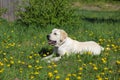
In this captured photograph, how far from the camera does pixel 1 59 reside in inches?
284

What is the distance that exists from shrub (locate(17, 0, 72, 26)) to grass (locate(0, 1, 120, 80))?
592 mm

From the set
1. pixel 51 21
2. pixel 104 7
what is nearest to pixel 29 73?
pixel 51 21

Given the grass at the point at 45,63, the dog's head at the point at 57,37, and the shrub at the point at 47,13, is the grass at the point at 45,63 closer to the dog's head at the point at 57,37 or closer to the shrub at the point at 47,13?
the dog's head at the point at 57,37

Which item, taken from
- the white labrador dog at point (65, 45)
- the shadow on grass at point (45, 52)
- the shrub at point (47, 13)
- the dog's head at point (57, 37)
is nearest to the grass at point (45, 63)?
the shadow on grass at point (45, 52)

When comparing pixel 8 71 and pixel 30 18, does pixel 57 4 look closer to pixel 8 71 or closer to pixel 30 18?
pixel 30 18

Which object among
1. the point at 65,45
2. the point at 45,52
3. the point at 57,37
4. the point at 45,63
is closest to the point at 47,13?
the point at 45,52

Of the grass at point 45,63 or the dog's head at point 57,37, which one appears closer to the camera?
the grass at point 45,63

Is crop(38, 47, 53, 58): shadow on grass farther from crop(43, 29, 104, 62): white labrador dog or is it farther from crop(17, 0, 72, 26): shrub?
crop(17, 0, 72, 26): shrub

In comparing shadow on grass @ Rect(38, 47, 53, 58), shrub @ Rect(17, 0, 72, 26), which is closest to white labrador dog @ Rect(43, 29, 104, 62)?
shadow on grass @ Rect(38, 47, 53, 58)

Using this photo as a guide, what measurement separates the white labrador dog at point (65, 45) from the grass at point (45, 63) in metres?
0.20

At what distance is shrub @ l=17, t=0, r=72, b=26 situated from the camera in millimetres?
10609

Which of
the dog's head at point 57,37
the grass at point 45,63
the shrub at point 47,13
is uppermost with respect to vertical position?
the shrub at point 47,13

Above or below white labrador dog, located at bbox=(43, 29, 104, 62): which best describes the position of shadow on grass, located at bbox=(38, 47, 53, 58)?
below

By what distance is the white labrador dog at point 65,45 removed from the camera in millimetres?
7328
